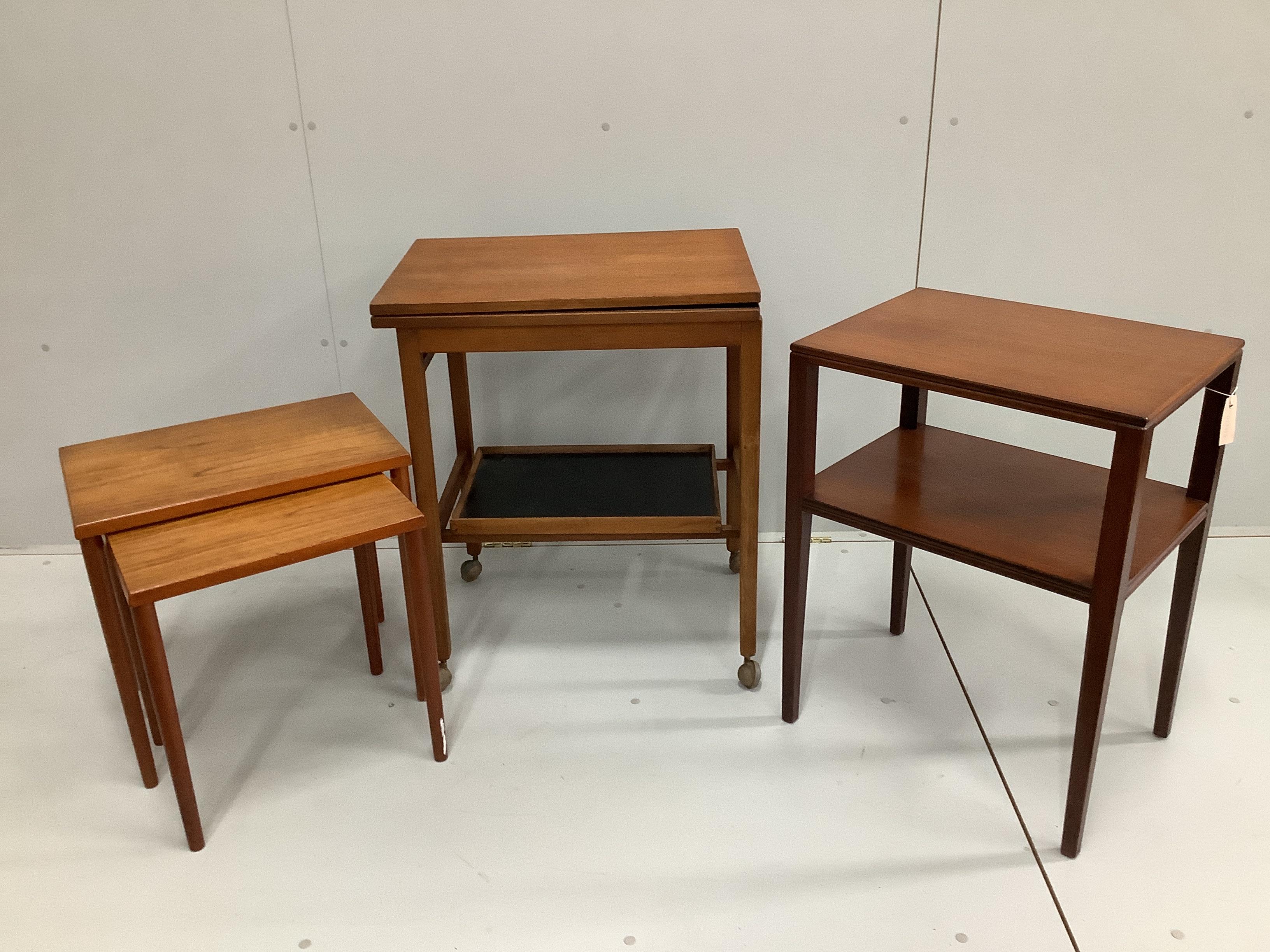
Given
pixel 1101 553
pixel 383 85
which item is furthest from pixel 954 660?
pixel 383 85

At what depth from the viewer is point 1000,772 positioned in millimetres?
1696

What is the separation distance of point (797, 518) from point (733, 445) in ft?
1.96

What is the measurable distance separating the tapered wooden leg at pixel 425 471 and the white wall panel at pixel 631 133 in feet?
1.83

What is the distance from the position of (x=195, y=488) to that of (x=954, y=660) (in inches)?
56.5

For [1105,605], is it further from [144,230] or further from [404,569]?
[144,230]

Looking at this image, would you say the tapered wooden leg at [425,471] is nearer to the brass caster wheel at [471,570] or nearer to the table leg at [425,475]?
the table leg at [425,475]

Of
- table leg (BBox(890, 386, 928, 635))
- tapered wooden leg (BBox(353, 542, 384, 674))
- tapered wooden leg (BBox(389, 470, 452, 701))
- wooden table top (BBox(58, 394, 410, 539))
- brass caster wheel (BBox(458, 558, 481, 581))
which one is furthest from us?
brass caster wheel (BBox(458, 558, 481, 581))

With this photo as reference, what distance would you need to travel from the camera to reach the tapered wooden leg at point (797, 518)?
156 cm

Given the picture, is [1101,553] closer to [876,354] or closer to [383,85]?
[876,354]

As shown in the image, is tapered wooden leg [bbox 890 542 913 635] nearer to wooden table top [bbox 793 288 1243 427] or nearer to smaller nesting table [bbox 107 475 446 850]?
wooden table top [bbox 793 288 1243 427]

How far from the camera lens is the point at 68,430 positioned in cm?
239

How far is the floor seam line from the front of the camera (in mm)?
1429

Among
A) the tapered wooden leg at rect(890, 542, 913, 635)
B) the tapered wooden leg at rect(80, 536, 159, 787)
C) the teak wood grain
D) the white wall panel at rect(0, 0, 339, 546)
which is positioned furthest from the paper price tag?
the white wall panel at rect(0, 0, 339, 546)

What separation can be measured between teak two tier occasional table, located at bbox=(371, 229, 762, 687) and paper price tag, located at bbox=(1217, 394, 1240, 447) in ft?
2.28
